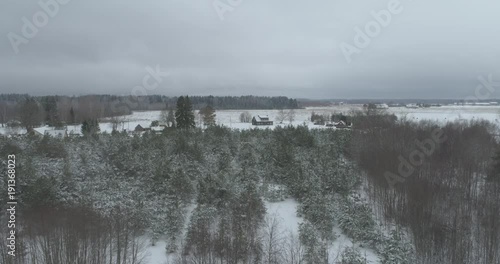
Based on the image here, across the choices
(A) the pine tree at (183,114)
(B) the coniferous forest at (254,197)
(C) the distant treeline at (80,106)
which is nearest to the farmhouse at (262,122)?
(C) the distant treeline at (80,106)

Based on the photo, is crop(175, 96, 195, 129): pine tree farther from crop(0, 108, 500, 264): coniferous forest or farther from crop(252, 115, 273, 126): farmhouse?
crop(252, 115, 273, 126): farmhouse

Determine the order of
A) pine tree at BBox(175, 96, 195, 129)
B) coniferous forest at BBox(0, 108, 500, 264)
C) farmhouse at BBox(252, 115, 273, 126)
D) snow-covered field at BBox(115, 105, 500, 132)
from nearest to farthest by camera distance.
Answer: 1. coniferous forest at BBox(0, 108, 500, 264)
2. pine tree at BBox(175, 96, 195, 129)
3. snow-covered field at BBox(115, 105, 500, 132)
4. farmhouse at BBox(252, 115, 273, 126)

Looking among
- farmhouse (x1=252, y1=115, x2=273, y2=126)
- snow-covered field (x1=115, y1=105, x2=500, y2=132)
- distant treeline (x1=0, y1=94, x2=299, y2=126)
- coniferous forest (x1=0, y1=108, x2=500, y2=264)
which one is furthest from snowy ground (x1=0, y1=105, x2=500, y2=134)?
coniferous forest (x1=0, y1=108, x2=500, y2=264)

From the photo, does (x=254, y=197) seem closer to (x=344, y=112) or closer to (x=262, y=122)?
(x=262, y=122)

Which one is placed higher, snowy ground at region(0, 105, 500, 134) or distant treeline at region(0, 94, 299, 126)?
distant treeline at region(0, 94, 299, 126)

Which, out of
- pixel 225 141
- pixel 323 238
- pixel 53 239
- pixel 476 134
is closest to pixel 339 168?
pixel 323 238

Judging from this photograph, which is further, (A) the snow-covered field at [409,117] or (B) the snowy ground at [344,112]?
(A) the snow-covered field at [409,117]

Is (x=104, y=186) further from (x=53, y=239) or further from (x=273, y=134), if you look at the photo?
(x=273, y=134)

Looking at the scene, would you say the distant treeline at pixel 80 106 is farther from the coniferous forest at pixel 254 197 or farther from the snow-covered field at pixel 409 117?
the coniferous forest at pixel 254 197

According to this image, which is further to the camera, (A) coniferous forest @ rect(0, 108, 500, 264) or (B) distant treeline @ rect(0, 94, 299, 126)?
(B) distant treeline @ rect(0, 94, 299, 126)
